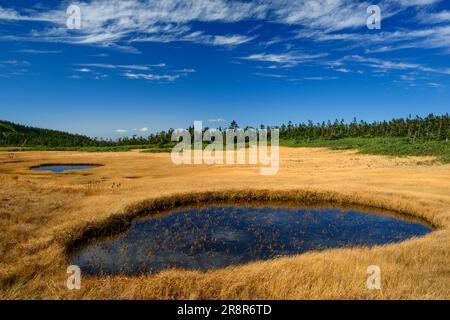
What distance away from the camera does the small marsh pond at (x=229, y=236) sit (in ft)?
63.4

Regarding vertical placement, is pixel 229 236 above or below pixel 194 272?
below

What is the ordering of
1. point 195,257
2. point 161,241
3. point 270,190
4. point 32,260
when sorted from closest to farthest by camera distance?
point 32,260 < point 195,257 < point 161,241 < point 270,190

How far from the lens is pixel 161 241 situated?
2292 centimetres

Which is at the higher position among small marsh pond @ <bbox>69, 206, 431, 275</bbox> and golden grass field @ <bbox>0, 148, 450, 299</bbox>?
golden grass field @ <bbox>0, 148, 450, 299</bbox>

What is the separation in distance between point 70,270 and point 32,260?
2.33 metres

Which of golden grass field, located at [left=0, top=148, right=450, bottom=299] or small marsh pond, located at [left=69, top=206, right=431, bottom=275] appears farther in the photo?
small marsh pond, located at [left=69, top=206, right=431, bottom=275]

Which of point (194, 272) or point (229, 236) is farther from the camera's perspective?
point (229, 236)

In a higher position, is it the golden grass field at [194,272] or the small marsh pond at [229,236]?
the golden grass field at [194,272]

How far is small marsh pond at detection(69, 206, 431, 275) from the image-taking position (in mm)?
19328

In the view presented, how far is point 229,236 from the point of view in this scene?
2423 cm
